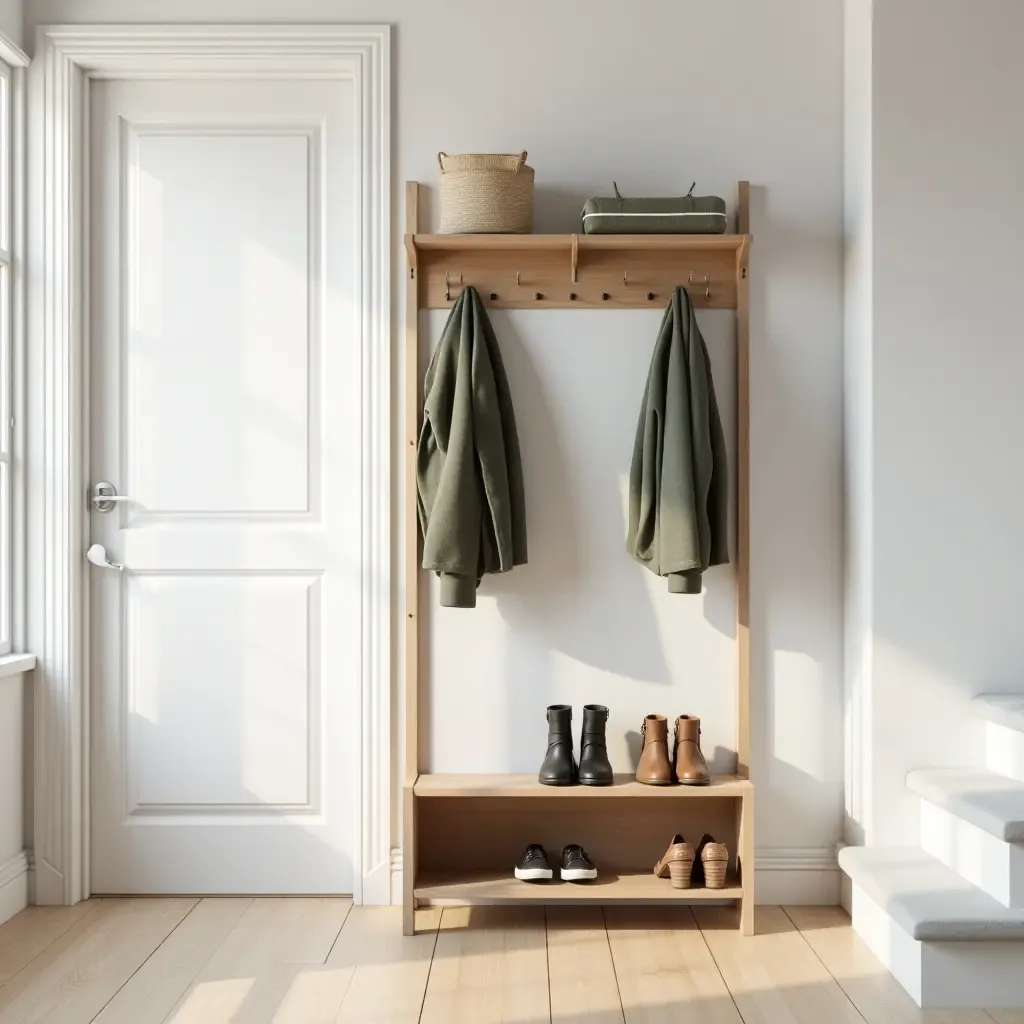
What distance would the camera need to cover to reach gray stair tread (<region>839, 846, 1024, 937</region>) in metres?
2.02

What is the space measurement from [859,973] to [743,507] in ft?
3.50

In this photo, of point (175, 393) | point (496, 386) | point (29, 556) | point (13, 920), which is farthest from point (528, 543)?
point (13, 920)

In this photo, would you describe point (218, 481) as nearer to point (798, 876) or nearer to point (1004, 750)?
point (798, 876)

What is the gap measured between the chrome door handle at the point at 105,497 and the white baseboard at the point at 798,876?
187cm

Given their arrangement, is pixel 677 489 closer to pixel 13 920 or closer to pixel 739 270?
pixel 739 270

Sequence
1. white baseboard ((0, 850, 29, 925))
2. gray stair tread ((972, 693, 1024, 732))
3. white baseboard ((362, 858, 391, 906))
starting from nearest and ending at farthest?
gray stair tread ((972, 693, 1024, 732)), white baseboard ((0, 850, 29, 925)), white baseboard ((362, 858, 391, 906))

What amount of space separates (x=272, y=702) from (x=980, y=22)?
2.39 m

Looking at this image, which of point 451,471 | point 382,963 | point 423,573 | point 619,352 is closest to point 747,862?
point 382,963

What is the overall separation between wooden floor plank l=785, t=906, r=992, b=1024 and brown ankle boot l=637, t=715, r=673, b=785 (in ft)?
1.60

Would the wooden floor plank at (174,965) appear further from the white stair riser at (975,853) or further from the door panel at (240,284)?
the white stair riser at (975,853)

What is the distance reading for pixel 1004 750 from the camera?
237 cm

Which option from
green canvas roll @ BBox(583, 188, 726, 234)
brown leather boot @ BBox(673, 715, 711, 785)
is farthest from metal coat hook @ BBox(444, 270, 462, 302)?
brown leather boot @ BBox(673, 715, 711, 785)

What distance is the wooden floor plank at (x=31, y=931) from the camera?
7.49 feet

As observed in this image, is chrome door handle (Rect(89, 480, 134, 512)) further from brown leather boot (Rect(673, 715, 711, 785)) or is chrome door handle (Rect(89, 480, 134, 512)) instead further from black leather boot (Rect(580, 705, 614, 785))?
brown leather boot (Rect(673, 715, 711, 785))
